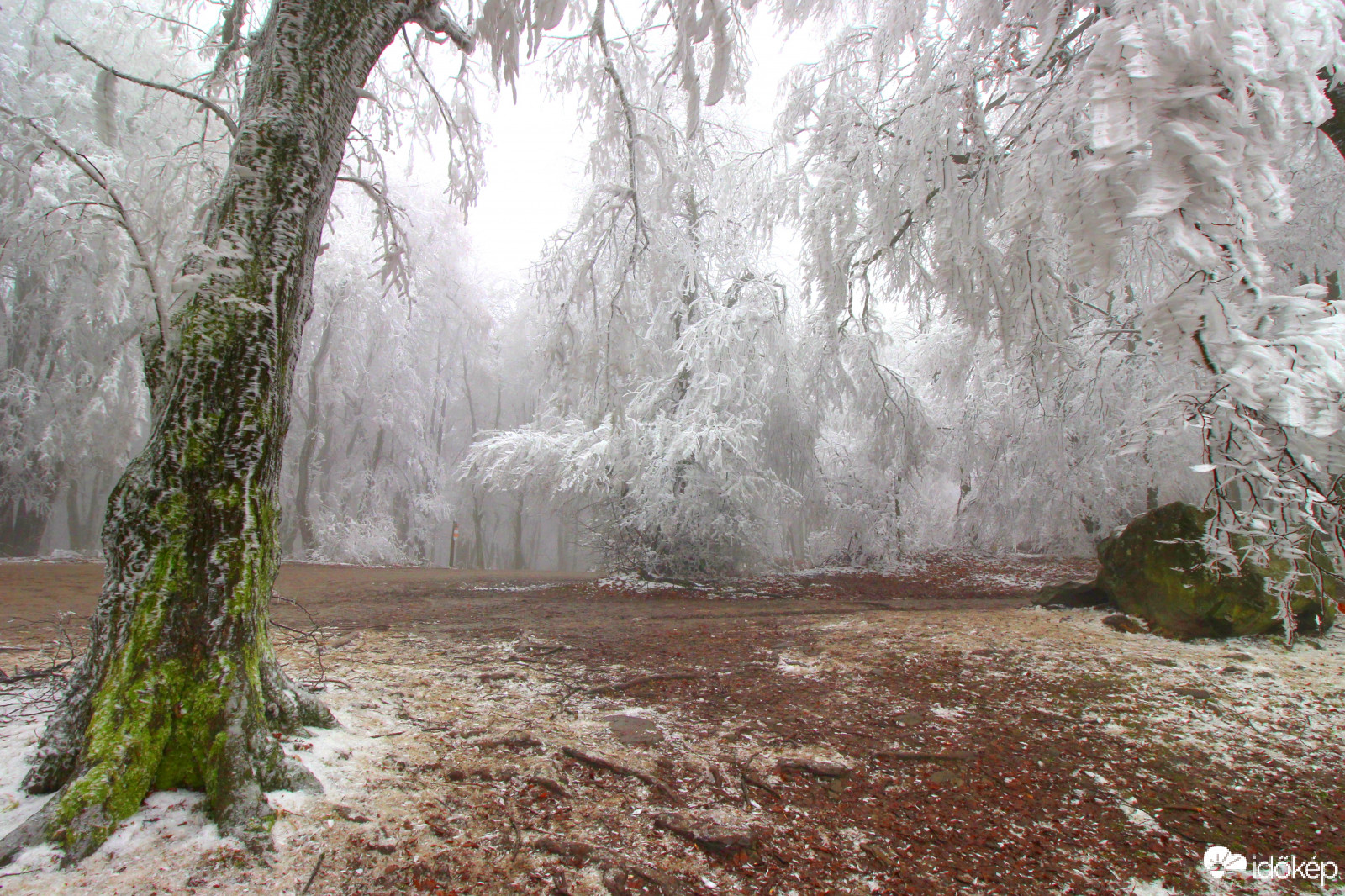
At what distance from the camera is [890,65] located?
4141 millimetres

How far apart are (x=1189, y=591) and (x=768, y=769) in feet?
11.7

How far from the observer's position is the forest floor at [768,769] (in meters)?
1.44

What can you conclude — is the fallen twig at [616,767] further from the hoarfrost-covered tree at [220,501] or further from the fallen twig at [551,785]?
the hoarfrost-covered tree at [220,501]

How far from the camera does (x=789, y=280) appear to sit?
9.18 metres

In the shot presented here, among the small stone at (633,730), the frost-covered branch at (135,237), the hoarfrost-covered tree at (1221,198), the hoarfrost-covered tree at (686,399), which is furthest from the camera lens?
the hoarfrost-covered tree at (686,399)

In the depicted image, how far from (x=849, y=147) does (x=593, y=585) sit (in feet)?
18.1

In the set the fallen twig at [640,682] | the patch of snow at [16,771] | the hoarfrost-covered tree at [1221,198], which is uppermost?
the hoarfrost-covered tree at [1221,198]

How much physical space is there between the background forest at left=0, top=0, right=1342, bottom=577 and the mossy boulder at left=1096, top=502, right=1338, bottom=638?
948 millimetres

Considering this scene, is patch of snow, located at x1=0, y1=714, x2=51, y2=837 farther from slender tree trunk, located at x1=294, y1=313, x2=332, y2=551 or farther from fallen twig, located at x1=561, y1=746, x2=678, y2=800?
slender tree trunk, located at x1=294, y1=313, x2=332, y2=551

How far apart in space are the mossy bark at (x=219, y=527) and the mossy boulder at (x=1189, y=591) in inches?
174

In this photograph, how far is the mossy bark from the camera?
5.11ft

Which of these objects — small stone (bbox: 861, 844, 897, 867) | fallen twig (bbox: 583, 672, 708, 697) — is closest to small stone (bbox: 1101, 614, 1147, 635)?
fallen twig (bbox: 583, 672, 708, 697)

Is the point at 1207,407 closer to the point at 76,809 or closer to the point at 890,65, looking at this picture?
the point at 76,809

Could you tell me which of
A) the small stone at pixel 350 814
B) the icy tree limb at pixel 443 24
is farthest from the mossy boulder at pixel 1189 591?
the icy tree limb at pixel 443 24
